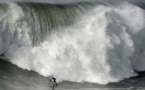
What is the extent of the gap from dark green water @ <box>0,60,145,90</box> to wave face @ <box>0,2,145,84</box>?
0.38m

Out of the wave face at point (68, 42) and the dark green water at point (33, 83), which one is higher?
the wave face at point (68, 42)

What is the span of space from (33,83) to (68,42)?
265 centimetres

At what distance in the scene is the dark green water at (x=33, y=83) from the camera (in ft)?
47.3

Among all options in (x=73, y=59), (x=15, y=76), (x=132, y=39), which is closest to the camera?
(x=15, y=76)

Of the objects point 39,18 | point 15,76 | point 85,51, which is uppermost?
point 39,18

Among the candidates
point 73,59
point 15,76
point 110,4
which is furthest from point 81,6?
point 15,76

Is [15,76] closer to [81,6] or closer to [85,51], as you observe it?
[85,51]

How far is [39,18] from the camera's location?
17719mm

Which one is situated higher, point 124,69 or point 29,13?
point 29,13

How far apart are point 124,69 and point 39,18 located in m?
3.87

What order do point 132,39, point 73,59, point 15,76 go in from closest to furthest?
point 15,76, point 73,59, point 132,39

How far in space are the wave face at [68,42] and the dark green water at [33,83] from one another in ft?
1.23

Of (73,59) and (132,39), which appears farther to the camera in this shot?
(132,39)

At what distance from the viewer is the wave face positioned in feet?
54.0
